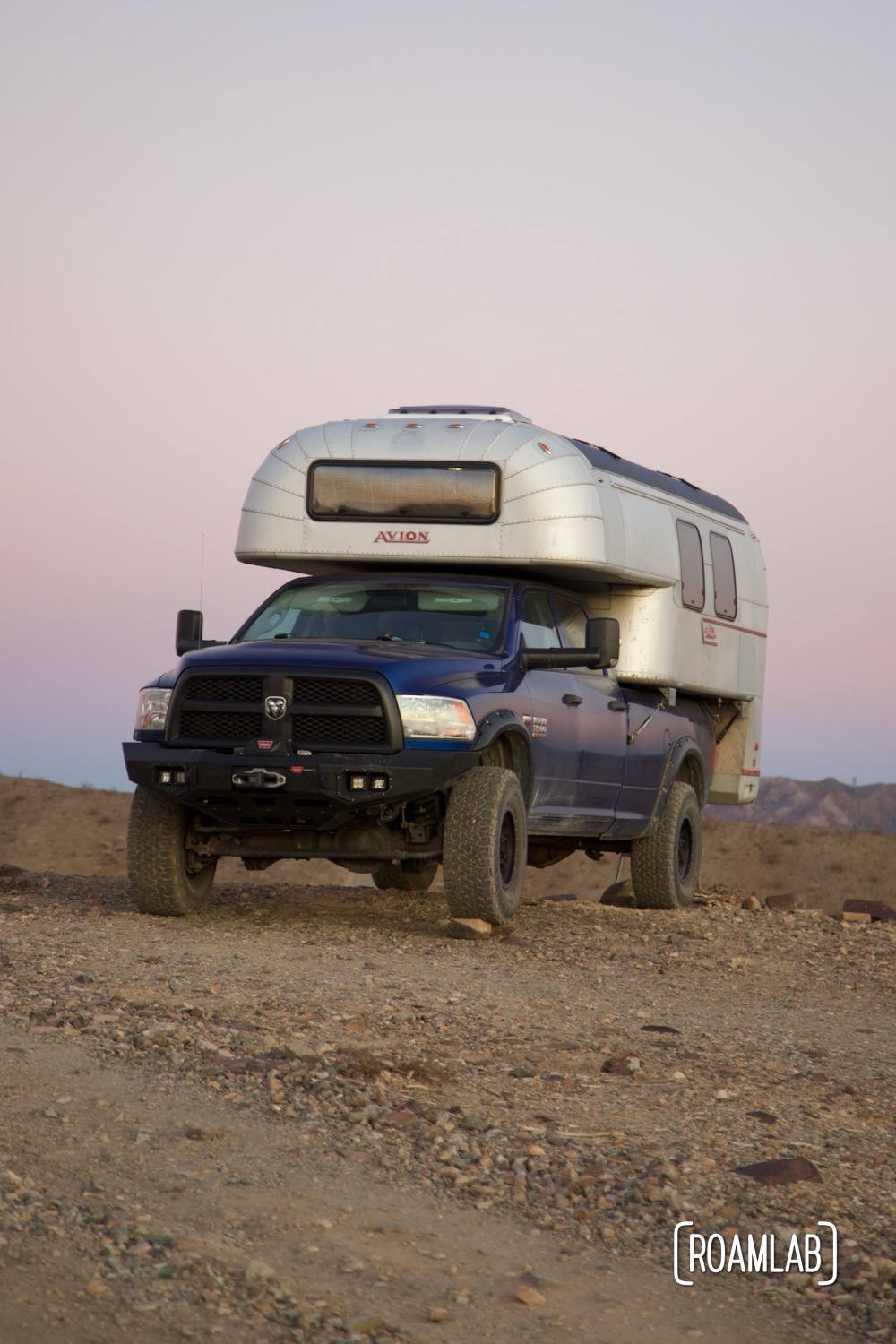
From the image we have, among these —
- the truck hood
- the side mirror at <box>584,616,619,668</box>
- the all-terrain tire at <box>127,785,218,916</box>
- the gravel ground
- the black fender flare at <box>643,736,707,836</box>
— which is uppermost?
the side mirror at <box>584,616,619,668</box>

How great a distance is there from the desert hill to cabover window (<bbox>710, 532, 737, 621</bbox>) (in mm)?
12667

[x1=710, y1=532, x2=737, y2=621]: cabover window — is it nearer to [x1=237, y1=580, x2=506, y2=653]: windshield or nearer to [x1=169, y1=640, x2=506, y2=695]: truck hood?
[x1=237, y1=580, x2=506, y2=653]: windshield

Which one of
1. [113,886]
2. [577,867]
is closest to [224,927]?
[113,886]

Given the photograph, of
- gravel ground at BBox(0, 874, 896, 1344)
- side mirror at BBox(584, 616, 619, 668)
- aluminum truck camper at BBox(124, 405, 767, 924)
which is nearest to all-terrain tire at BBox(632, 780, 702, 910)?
aluminum truck camper at BBox(124, 405, 767, 924)

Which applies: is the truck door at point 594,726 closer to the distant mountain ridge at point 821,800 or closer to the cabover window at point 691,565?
the cabover window at point 691,565

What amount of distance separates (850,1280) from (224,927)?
6.60 metres

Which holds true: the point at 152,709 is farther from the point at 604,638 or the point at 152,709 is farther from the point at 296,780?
the point at 604,638

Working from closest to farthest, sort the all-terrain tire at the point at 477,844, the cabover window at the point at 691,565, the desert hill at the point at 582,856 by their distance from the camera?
the all-terrain tire at the point at 477,844, the cabover window at the point at 691,565, the desert hill at the point at 582,856

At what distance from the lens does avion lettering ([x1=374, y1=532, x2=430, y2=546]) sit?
11.8 metres

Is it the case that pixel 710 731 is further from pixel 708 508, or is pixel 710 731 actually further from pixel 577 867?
pixel 577 867

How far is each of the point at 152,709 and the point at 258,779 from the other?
1.09 metres

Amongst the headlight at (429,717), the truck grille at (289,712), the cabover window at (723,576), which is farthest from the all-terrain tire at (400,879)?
the headlight at (429,717)

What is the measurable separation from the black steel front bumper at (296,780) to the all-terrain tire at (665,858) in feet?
13.5

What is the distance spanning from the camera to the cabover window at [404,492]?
459 inches
